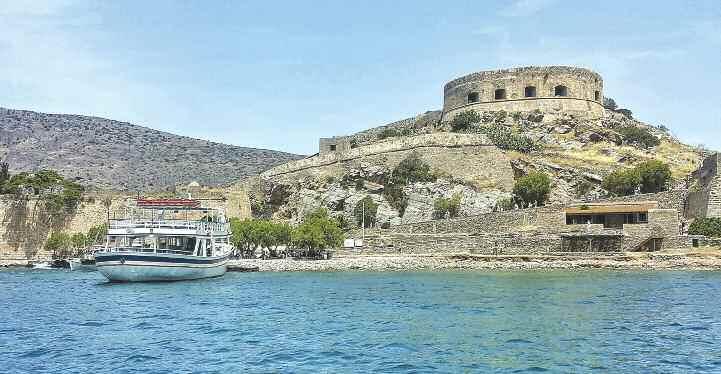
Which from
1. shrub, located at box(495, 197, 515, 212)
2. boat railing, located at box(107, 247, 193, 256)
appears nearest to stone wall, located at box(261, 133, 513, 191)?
shrub, located at box(495, 197, 515, 212)

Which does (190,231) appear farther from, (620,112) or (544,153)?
(620,112)

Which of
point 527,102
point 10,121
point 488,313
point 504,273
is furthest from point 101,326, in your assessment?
point 10,121

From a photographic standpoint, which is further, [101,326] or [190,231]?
[190,231]

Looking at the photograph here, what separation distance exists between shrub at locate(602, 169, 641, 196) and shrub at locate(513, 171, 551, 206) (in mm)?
3707

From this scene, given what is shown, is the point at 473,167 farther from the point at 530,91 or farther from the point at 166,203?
the point at 166,203

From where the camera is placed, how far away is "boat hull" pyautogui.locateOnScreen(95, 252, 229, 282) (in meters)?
32.6

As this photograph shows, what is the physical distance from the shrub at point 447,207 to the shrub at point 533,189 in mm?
3608

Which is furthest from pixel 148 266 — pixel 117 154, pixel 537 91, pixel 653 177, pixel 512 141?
pixel 117 154

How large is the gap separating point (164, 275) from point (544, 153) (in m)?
30.0

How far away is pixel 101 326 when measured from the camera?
2028 cm

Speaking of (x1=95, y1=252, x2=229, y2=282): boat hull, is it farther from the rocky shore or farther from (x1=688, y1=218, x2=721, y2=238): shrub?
(x1=688, y1=218, x2=721, y2=238): shrub

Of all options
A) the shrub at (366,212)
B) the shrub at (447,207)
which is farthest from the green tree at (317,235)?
the shrub at (447,207)

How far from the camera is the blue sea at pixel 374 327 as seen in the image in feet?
48.9

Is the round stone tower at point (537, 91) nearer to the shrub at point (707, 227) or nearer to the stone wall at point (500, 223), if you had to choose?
the stone wall at point (500, 223)
